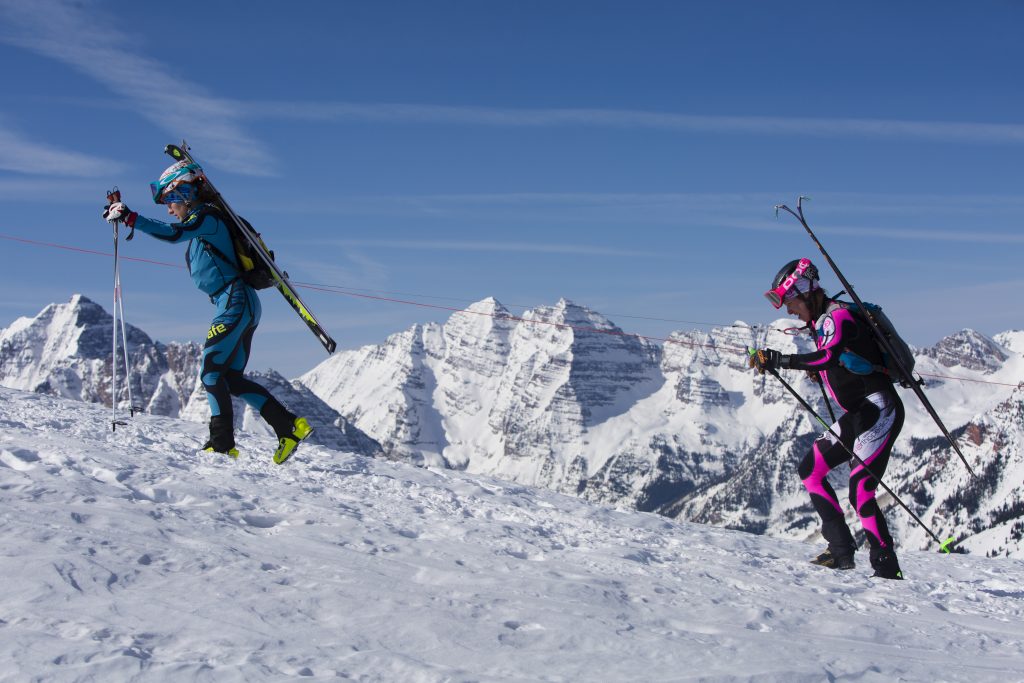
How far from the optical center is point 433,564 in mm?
7949

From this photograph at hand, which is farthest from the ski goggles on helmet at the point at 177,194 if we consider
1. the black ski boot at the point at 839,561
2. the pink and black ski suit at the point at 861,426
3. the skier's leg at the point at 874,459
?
the black ski boot at the point at 839,561

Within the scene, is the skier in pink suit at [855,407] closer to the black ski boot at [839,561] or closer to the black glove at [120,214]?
the black ski boot at [839,561]

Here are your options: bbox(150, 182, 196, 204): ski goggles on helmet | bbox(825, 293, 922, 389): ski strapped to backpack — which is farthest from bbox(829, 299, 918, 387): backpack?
bbox(150, 182, 196, 204): ski goggles on helmet

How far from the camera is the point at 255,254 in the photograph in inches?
432

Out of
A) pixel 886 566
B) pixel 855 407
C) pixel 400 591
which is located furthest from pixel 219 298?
pixel 886 566

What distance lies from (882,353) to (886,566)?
2.54m

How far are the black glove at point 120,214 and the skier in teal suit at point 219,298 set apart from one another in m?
0.62

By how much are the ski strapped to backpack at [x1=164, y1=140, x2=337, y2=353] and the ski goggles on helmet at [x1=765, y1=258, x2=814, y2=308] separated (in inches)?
214

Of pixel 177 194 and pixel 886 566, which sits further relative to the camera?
pixel 177 194

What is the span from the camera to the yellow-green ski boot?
36.5 ft

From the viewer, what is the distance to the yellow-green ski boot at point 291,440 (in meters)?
11.1

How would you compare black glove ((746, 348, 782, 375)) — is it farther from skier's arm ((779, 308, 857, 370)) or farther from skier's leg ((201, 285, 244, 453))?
skier's leg ((201, 285, 244, 453))

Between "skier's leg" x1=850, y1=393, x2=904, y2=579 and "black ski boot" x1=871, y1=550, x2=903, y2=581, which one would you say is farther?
"skier's leg" x1=850, y1=393, x2=904, y2=579

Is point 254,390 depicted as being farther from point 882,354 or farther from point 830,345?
point 882,354
